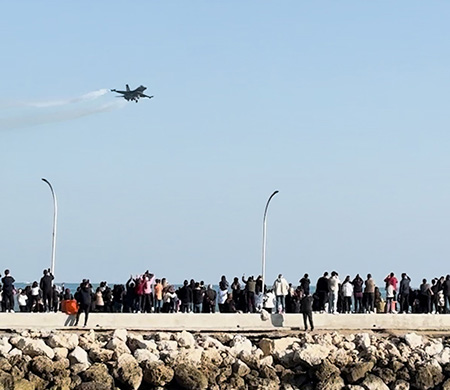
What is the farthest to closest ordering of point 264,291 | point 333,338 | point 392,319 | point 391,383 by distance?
1. point 264,291
2. point 392,319
3. point 333,338
4. point 391,383

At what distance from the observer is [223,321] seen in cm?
3953

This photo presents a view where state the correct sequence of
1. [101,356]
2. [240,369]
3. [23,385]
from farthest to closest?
[240,369] < [101,356] < [23,385]

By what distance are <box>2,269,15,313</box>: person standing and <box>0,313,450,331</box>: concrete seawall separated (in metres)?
2.74

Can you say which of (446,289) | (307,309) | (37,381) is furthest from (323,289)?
(37,381)

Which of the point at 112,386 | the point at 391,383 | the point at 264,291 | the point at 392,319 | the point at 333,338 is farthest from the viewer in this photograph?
the point at 264,291

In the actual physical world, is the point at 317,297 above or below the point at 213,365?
above

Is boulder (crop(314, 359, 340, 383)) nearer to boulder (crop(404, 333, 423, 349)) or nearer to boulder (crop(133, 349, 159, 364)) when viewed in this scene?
boulder (crop(404, 333, 423, 349))

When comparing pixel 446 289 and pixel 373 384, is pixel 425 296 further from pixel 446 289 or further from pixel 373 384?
pixel 373 384

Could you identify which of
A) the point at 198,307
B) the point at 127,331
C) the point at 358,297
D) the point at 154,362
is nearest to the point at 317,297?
the point at 358,297

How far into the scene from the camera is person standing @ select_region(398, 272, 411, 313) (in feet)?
143

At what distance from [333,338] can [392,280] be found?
901cm

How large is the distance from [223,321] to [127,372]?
29.3 feet

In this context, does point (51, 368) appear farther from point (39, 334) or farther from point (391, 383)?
point (391, 383)

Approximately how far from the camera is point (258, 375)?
32438mm
